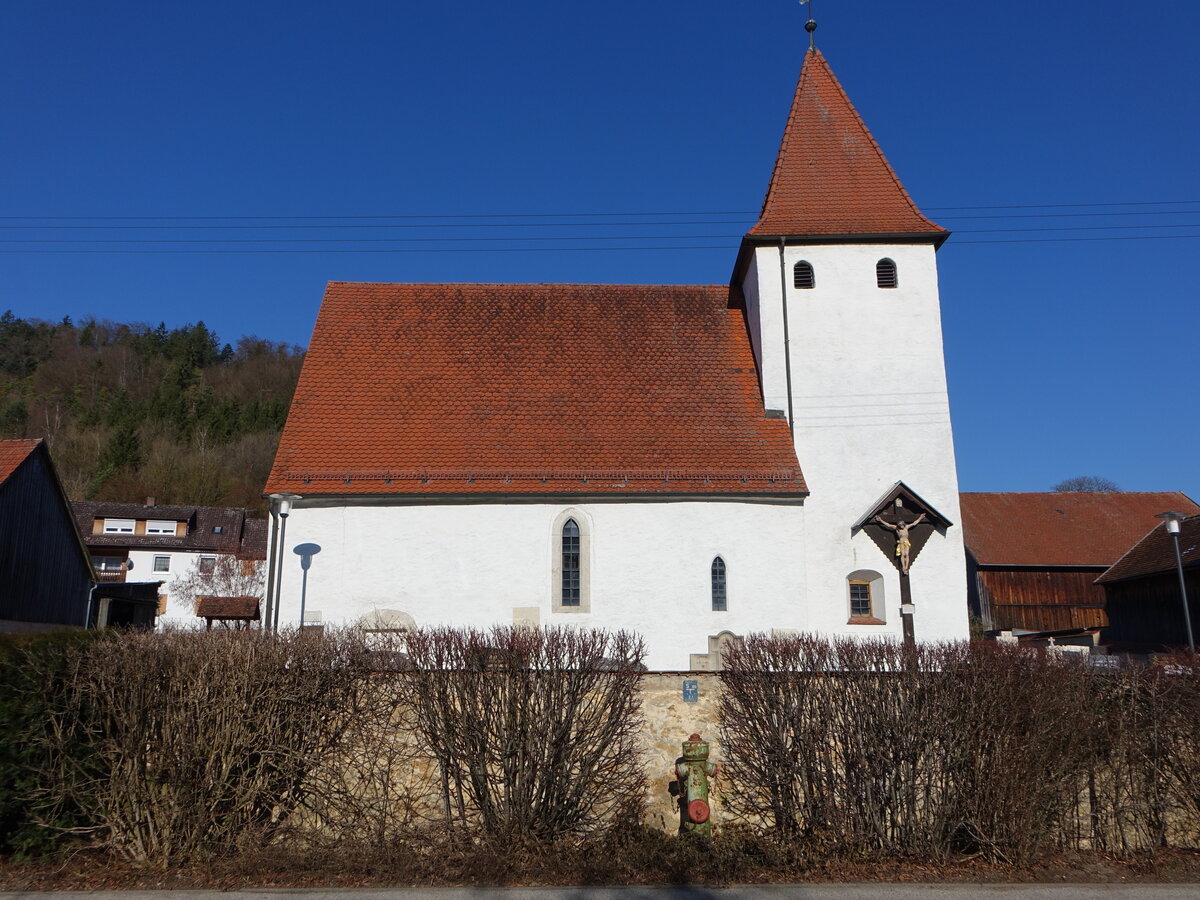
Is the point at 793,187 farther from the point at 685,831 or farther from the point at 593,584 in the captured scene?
the point at 685,831

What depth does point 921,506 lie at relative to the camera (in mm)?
17172

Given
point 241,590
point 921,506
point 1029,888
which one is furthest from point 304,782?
point 241,590

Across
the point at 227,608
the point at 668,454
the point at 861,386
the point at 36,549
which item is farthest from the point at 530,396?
the point at 227,608

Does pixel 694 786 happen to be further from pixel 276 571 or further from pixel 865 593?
pixel 276 571

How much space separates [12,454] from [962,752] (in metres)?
22.1

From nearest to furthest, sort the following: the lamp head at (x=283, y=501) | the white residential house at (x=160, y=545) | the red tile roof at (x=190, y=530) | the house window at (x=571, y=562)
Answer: the lamp head at (x=283, y=501)
the house window at (x=571, y=562)
the red tile roof at (x=190, y=530)
the white residential house at (x=160, y=545)

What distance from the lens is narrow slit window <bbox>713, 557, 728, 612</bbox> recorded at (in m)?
16.6

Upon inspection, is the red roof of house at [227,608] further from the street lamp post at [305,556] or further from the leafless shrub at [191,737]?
the leafless shrub at [191,737]

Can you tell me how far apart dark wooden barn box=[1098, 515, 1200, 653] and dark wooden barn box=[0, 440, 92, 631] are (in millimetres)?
29964

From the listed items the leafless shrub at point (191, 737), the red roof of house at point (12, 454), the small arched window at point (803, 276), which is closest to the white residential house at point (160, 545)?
the red roof of house at point (12, 454)

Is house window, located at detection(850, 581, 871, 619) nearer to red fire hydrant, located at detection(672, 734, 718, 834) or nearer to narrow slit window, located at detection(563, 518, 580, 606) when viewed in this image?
narrow slit window, located at detection(563, 518, 580, 606)

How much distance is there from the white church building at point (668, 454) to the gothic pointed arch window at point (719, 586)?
0.04 meters

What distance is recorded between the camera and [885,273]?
1898 cm

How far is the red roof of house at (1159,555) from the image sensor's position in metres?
26.1
